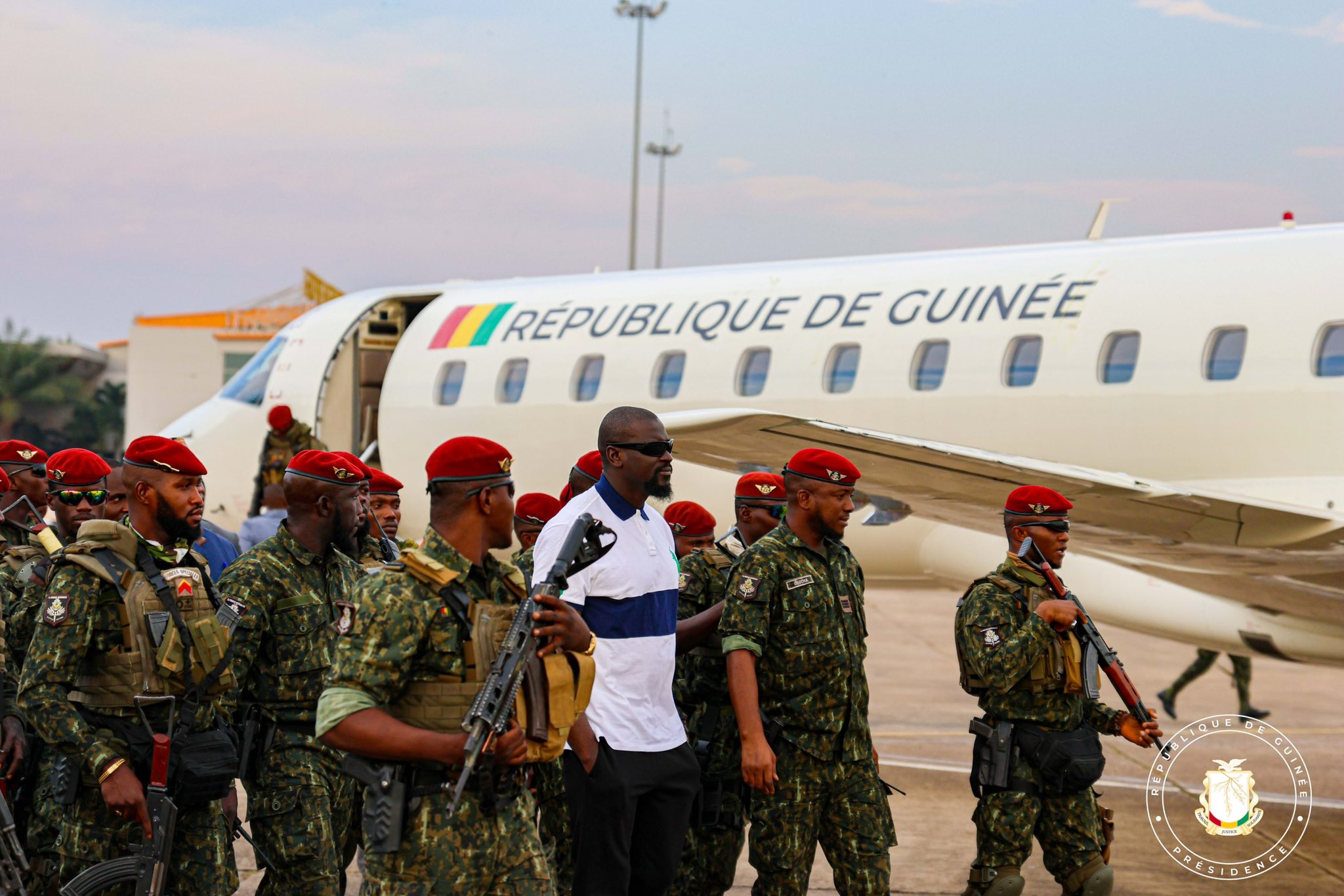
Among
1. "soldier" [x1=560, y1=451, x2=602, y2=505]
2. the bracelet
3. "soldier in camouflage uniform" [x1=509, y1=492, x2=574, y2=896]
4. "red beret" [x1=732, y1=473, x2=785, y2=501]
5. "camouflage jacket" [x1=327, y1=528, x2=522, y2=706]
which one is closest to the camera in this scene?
"camouflage jacket" [x1=327, y1=528, x2=522, y2=706]

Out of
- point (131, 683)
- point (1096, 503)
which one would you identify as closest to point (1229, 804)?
point (1096, 503)

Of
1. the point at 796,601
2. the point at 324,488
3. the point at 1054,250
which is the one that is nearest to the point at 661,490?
the point at 796,601

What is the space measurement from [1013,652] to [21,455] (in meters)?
4.92

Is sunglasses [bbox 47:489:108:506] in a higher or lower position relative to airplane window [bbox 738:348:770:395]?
lower

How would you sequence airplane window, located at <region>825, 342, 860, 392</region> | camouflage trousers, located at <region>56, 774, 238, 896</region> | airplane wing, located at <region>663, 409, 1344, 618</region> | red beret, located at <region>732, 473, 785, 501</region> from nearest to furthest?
camouflage trousers, located at <region>56, 774, 238, 896</region>, red beret, located at <region>732, 473, 785, 501</region>, airplane wing, located at <region>663, 409, 1344, 618</region>, airplane window, located at <region>825, 342, 860, 392</region>

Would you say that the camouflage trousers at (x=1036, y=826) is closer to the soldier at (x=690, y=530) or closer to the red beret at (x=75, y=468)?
the soldier at (x=690, y=530)

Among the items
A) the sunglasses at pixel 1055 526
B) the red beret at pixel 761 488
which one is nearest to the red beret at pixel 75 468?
the red beret at pixel 761 488

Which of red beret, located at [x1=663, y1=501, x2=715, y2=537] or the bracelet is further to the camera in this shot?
red beret, located at [x1=663, y1=501, x2=715, y2=537]

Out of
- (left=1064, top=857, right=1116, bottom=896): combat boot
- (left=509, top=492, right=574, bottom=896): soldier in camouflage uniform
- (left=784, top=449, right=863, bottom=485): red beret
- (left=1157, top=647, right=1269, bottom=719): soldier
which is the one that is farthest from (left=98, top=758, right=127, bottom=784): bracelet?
(left=1157, top=647, right=1269, bottom=719): soldier

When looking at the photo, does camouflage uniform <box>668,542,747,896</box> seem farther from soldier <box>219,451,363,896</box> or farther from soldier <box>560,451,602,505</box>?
soldier <box>219,451,363,896</box>

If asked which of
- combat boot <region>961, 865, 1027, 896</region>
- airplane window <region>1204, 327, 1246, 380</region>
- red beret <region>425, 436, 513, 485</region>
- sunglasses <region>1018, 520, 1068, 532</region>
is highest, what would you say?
airplane window <region>1204, 327, 1246, 380</region>

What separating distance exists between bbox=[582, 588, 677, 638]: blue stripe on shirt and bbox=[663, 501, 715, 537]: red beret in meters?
1.63

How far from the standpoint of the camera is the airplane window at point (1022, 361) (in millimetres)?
9969

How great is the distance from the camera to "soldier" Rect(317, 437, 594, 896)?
11.1 feet
